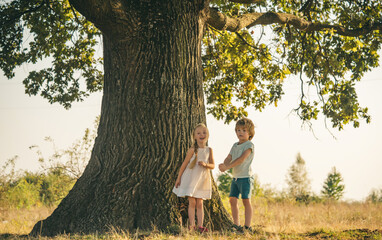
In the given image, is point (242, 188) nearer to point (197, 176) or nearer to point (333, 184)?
point (197, 176)

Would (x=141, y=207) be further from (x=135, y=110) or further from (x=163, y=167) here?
(x=135, y=110)

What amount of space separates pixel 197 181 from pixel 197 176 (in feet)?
0.27

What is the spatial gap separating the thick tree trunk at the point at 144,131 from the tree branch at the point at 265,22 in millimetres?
1056

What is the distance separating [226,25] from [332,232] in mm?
4769

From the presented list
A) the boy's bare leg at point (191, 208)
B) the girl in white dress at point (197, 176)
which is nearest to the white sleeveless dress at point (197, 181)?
the girl in white dress at point (197, 176)

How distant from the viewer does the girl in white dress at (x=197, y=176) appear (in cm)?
658

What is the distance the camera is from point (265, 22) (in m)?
10.0

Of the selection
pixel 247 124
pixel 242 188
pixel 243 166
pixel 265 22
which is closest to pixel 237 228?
pixel 242 188

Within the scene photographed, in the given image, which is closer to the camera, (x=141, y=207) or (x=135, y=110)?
(x=141, y=207)

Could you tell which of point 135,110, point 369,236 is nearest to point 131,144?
point 135,110

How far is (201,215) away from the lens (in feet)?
21.6

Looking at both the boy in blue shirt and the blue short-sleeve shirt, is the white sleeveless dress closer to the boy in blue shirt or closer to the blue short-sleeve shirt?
the boy in blue shirt

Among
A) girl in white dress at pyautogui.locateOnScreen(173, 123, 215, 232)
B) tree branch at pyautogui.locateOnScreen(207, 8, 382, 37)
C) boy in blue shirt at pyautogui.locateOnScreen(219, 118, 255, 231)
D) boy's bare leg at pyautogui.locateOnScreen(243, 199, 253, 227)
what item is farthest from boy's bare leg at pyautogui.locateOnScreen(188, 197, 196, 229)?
tree branch at pyautogui.locateOnScreen(207, 8, 382, 37)

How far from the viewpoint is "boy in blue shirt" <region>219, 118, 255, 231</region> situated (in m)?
6.67
